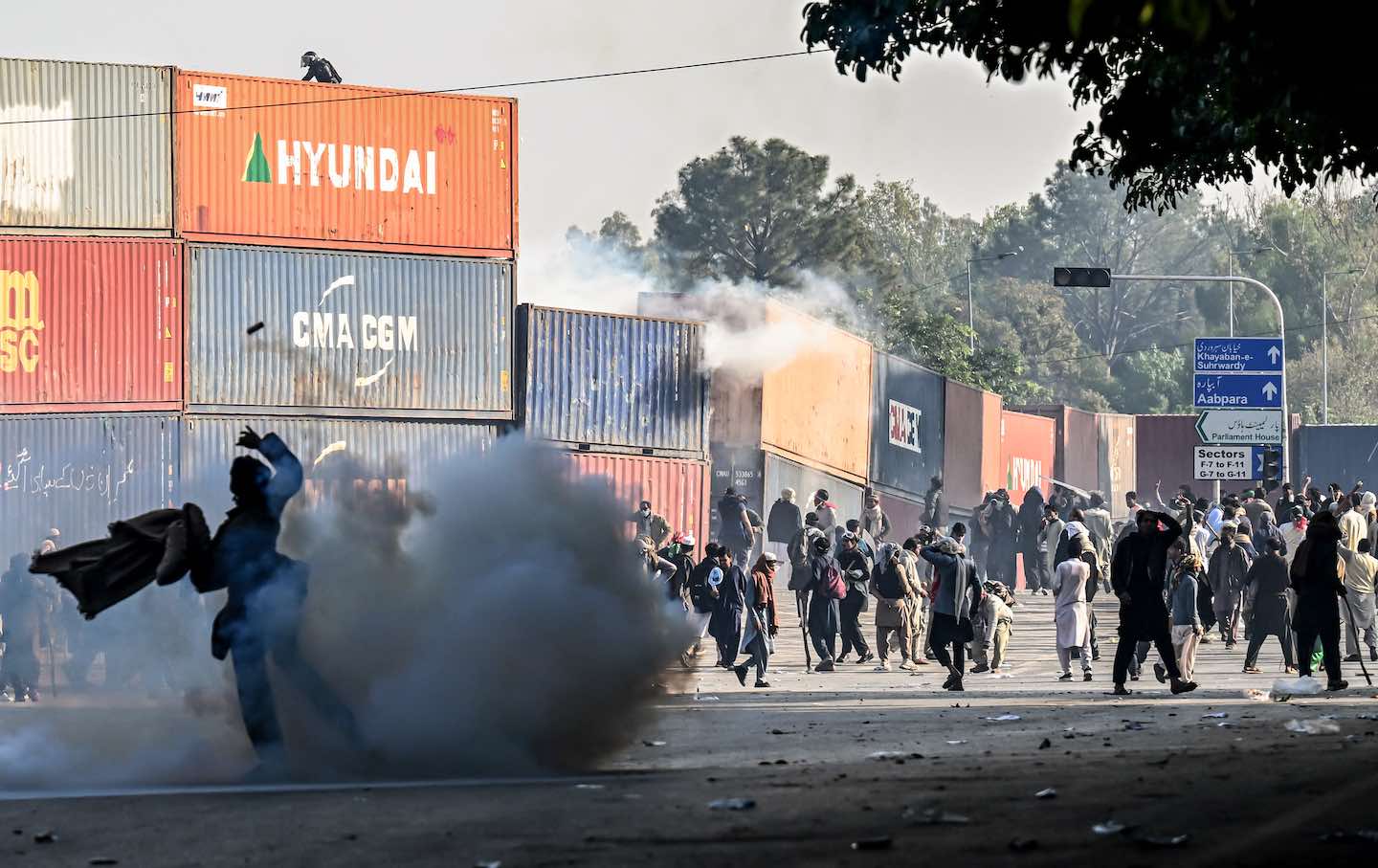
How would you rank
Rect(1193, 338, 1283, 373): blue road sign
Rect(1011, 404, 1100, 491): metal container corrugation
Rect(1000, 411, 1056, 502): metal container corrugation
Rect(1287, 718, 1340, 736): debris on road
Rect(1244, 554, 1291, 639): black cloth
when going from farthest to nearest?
Rect(1011, 404, 1100, 491): metal container corrugation → Rect(1000, 411, 1056, 502): metal container corrugation → Rect(1193, 338, 1283, 373): blue road sign → Rect(1244, 554, 1291, 639): black cloth → Rect(1287, 718, 1340, 736): debris on road

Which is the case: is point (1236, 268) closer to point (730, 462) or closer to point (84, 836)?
point (730, 462)

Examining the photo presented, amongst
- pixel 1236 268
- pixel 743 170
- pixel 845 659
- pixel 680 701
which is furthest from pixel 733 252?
pixel 680 701

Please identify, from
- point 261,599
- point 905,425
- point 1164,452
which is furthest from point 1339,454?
point 261,599

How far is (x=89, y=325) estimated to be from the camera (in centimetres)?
2981

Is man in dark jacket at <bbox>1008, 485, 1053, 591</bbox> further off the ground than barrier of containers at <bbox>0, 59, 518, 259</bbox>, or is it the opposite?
barrier of containers at <bbox>0, 59, 518, 259</bbox>

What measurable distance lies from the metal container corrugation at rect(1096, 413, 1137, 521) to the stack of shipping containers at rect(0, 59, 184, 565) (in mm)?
30268

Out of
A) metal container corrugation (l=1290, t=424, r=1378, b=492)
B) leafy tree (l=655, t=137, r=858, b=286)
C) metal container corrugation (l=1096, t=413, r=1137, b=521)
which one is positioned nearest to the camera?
metal container corrugation (l=1290, t=424, r=1378, b=492)

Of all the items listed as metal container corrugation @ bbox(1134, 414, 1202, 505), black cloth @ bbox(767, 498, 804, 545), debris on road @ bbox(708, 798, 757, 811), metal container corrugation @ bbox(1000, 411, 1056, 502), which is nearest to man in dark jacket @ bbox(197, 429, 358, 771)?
debris on road @ bbox(708, 798, 757, 811)

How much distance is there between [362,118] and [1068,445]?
83.8 feet

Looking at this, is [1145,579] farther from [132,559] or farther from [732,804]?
[132,559]

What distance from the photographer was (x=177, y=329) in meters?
30.3

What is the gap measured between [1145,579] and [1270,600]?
15.2ft

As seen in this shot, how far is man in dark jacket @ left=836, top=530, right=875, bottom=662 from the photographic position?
2141 centimetres

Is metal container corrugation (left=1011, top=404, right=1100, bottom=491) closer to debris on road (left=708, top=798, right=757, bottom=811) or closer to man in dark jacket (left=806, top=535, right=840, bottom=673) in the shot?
man in dark jacket (left=806, top=535, right=840, bottom=673)
